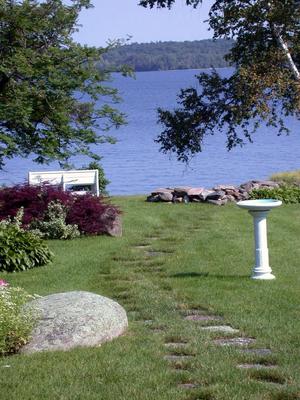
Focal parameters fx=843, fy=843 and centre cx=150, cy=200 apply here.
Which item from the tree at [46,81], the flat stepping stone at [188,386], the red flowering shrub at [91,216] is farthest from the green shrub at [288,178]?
the flat stepping stone at [188,386]

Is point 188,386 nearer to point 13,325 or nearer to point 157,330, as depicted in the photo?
point 13,325

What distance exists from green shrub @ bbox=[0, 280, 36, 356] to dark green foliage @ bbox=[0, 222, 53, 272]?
4344 mm

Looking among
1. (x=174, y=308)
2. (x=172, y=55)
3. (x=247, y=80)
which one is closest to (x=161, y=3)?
(x=247, y=80)

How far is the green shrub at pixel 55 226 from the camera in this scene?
1425cm

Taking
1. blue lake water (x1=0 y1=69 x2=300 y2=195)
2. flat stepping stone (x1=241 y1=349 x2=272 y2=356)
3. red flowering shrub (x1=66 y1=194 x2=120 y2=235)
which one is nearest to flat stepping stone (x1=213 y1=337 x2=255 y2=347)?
flat stepping stone (x1=241 y1=349 x2=272 y2=356)

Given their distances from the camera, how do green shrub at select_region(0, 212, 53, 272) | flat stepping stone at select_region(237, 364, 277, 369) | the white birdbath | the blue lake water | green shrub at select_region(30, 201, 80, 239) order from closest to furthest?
1. flat stepping stone at select_region(237, 364, 277, 369)
2. the white birdbath
3. green shrub at select_region(0, 212, 53, 272)
4. green shrub at select_region(30, 201, 80, 239)
5. the blue lake water

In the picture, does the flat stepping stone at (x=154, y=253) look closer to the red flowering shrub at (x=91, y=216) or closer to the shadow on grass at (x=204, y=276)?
the shadow on grass at (x=204, y=276)

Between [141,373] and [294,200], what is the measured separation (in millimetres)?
14743

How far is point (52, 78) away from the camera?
1464cm

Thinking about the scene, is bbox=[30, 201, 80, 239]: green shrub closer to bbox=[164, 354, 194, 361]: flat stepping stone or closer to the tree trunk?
bbox=[164, 354, 194, 361]: flat stepping stone

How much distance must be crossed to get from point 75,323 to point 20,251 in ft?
16.1

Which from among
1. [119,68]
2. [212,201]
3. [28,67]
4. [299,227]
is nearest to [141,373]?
[28,67]

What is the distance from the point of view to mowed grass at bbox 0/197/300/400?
19.1 feet

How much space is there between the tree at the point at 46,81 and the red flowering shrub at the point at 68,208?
0.73m
